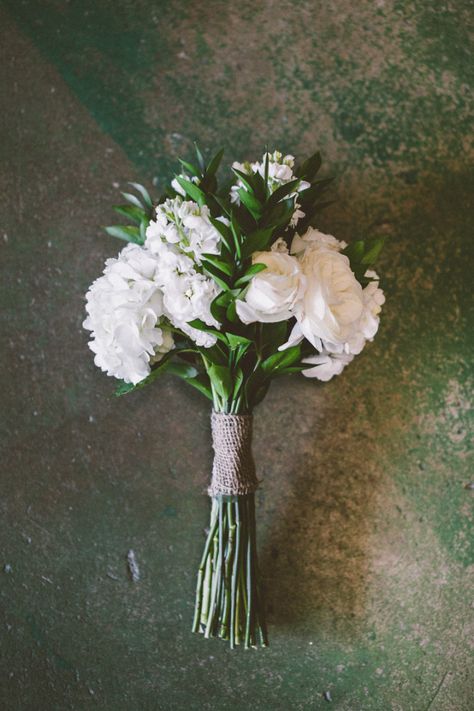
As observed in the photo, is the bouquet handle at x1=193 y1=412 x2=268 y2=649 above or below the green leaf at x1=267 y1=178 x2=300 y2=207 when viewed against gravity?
below

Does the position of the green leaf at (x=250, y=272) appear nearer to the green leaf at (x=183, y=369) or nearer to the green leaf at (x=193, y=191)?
the green leaf at (x=193, y=191)

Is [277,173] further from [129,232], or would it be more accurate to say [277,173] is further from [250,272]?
[129,232]

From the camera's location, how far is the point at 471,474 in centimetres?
146

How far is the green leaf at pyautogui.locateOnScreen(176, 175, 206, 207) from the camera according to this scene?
110 cm

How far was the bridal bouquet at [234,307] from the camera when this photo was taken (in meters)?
1.04

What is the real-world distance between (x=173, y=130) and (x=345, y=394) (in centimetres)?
83

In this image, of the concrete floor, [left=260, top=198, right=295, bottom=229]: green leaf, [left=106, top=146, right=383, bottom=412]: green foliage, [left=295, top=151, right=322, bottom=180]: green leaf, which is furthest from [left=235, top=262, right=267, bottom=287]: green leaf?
the concrete floor

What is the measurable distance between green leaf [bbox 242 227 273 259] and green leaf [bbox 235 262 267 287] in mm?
32

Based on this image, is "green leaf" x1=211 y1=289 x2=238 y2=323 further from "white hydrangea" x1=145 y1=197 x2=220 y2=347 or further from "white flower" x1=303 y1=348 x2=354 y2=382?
"white flower" x1=303 y1=348 x2=354 y2=382

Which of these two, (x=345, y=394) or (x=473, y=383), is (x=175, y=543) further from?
(x=473, y=383)

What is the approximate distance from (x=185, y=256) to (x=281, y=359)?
0.98ft

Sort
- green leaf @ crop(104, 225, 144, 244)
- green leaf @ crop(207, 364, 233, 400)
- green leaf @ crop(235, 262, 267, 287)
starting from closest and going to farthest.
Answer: green leaf @ crop(235, 262, 267, 287)
green leaf @ crop(207, 364, 233, 400)
green leaf @ crop(104, 225, 144, 244)

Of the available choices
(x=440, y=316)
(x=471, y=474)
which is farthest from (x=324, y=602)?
(x=440, y=316)

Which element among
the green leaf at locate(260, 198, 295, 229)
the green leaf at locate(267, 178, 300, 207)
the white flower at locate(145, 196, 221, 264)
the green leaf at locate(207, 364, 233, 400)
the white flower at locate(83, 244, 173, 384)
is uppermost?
the green leaf at locate(267, 178, 300, 207)
